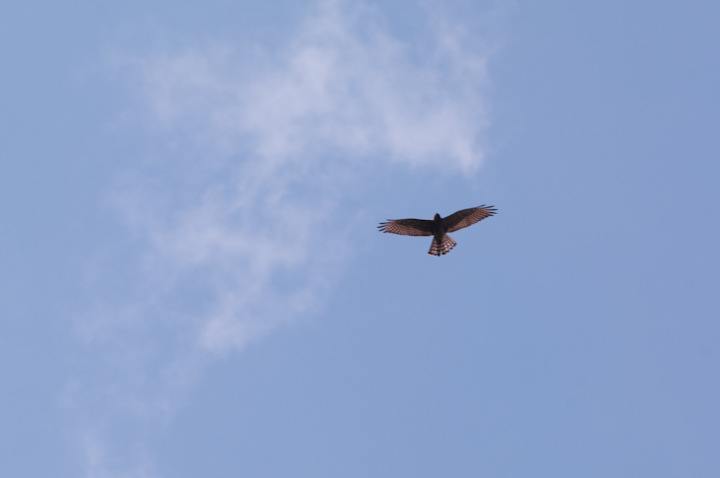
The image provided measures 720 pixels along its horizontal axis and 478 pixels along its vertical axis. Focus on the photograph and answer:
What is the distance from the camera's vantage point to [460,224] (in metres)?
32.8

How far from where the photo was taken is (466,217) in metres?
32.6

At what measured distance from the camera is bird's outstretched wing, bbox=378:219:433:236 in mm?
32562

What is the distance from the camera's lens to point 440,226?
107 ft

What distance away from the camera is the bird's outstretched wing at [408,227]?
32.6 meters

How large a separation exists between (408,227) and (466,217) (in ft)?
9.01

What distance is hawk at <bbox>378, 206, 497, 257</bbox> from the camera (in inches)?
1272

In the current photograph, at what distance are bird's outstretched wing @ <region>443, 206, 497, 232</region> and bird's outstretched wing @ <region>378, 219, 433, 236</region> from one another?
0.92 m

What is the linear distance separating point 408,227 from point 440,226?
151cm

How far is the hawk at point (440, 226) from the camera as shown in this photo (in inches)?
1272

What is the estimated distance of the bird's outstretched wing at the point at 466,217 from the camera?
105ft

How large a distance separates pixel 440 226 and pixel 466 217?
128cm

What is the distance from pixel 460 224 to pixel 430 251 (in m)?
1.94

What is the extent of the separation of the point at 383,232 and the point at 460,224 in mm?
3641

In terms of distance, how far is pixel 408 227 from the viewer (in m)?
32.9
